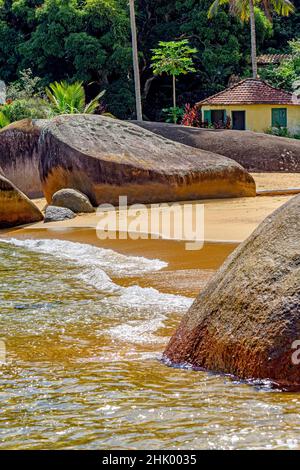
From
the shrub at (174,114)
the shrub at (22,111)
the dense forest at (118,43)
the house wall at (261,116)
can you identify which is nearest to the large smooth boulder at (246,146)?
the shrub at (22,111)

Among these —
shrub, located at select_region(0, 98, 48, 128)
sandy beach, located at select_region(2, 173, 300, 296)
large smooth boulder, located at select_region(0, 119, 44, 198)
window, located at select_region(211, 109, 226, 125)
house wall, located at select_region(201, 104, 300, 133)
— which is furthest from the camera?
window, located at select_region(211, 109, 226, 125)

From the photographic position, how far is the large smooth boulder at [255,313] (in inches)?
193

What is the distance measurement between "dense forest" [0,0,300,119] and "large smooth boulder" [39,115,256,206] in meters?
17.2

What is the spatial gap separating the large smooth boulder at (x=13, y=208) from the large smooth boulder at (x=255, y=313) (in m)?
10.2

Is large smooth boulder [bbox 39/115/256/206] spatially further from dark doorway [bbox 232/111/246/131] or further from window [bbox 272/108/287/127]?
dark doorway [bbox 232/111/246/131]

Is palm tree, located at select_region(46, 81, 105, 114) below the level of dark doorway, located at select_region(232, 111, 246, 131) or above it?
above

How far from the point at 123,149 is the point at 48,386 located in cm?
1178

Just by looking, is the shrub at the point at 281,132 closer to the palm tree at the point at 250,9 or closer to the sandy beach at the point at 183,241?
the palm tree at the point at 250,9

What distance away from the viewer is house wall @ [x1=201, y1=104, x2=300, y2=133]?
31.5 metres

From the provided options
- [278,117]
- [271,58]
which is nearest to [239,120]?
[278,117]

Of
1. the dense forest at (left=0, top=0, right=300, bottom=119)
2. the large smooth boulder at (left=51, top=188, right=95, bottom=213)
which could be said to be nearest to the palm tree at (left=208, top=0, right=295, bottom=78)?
the dense forest at (left=0, top=0, right=300, bottom=119)

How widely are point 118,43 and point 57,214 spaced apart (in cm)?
1974

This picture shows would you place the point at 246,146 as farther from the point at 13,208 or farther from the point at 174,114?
the point at 174,114

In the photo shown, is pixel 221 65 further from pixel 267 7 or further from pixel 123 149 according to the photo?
pixel 123 149
